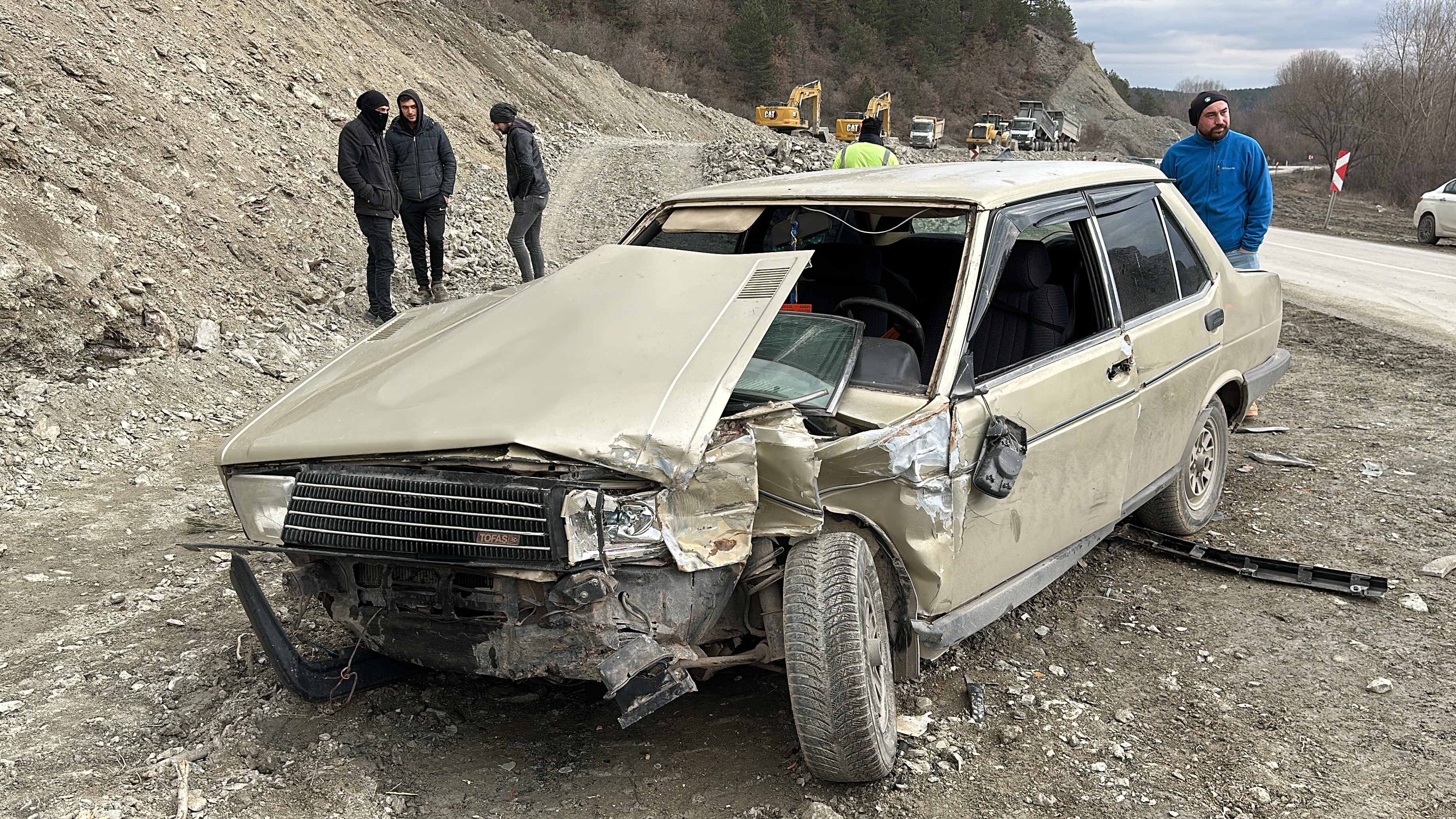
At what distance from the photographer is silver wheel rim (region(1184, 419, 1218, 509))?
4660 millimetres

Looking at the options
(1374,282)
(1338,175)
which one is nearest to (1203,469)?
(1374,282)

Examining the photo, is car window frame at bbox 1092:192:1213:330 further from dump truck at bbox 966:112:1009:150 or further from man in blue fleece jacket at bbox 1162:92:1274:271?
dump truck at bbox 966:112:1009:150

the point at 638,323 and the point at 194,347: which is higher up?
the point at 638,323

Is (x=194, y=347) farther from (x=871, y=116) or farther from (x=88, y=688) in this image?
(x=871, y=116)

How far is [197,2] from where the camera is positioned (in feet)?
42.5

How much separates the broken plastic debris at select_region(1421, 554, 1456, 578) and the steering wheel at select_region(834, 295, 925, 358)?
260 cm

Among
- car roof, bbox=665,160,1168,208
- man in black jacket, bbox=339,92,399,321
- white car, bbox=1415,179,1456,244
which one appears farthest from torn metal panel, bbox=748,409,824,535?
white car, bbox=1415,179,1456,244

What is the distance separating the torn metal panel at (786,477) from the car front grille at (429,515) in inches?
22.1

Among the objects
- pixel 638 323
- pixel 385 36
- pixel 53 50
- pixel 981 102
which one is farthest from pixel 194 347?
pixel 981 102

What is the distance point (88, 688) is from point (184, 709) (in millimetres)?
436

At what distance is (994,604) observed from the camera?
10.6 feet

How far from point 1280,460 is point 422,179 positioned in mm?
7132

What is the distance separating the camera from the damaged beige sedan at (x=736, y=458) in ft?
8.39

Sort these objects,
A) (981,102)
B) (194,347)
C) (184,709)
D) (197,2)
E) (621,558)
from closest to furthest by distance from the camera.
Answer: (621,558)
(184,709)
(194,347)
(197,2)
(981,102)
